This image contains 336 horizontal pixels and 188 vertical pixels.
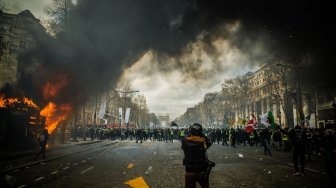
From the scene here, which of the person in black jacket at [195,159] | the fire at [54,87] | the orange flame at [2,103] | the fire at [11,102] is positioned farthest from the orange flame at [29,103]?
the person in black jacket at [195,159]

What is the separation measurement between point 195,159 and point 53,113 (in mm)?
22867

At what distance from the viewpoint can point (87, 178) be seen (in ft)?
32.1

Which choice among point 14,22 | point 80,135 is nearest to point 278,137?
point 80,135

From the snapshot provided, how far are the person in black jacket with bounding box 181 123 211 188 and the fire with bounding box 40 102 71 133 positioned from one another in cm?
2171

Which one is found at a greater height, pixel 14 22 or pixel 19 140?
pixel 14 22

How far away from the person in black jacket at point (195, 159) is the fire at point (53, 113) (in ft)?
71.2

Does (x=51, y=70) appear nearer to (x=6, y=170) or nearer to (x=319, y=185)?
(x=6, y=170)

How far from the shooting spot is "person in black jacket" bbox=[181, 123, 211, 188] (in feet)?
17.5

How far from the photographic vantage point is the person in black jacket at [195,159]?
533 cm

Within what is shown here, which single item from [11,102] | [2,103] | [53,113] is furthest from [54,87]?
[2,103]

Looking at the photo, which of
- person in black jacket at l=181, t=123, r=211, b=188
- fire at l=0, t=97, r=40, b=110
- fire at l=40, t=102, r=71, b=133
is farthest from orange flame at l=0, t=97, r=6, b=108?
person in black jacket at l=181, t=123, r=211, b=188

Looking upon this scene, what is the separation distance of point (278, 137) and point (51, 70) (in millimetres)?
19487

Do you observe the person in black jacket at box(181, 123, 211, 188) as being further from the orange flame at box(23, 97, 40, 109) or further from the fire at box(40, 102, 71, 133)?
the fire at box(40, 102, 71, 133)

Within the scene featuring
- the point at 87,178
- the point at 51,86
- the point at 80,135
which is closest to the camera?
the point at 87,178
